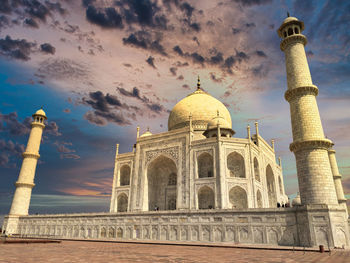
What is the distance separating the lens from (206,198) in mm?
23719

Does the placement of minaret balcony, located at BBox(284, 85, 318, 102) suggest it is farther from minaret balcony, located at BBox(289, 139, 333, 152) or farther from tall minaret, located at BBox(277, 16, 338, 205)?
minaret balcony, located at BBox(289, 139, 333, 152)

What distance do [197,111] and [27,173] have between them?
Answer: 795 inches

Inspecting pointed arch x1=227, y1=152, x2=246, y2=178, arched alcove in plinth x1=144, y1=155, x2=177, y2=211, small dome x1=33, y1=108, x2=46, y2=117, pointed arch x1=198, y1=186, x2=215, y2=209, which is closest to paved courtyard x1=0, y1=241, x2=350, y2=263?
pointed arch x1=198, y1=186, x2=215, y2=209

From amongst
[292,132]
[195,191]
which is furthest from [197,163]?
[292,132]

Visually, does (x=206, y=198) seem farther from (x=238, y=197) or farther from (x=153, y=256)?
(x=153, y=256)

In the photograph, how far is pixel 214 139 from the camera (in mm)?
23531

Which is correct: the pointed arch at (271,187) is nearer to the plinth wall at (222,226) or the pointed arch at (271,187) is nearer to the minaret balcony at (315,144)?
the plinth wall at (222,226)

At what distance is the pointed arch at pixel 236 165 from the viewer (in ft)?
77.7

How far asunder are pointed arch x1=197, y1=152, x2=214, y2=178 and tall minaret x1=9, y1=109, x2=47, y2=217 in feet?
61.5

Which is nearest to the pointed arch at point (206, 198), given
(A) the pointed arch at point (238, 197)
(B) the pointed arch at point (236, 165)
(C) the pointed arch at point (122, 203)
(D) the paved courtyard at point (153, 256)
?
(A) the pointed arch at point (238, 197)

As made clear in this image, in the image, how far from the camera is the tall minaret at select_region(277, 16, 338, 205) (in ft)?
45.1

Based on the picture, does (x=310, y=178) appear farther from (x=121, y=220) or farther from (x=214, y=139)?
(x=121, y=220)

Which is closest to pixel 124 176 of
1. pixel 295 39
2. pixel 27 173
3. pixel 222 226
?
pixel 27 173

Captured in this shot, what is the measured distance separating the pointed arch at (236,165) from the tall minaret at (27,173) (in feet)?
70.9
